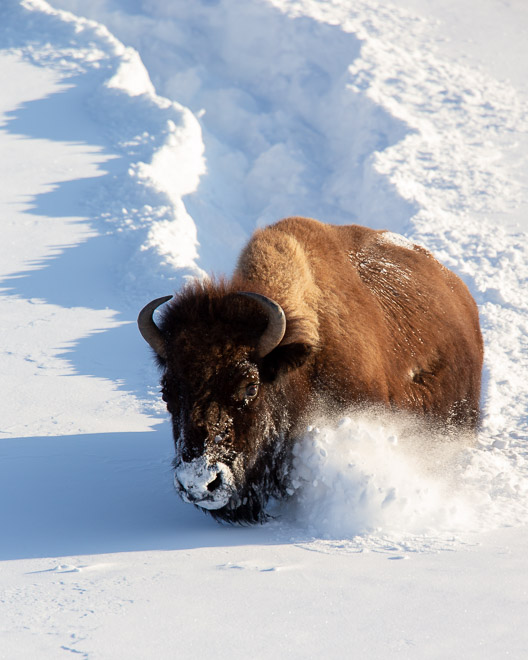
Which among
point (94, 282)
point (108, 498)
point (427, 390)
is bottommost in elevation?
point (94, 282)

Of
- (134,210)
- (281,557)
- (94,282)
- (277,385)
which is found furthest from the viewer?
(134,210)

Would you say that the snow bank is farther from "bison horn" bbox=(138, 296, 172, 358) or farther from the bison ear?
"bison horn" bbox=(138, 296, 172, 358)

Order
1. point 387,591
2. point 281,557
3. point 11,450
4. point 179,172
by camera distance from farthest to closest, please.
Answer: point 179,172, point 11,450, point 281,557, point 387,591

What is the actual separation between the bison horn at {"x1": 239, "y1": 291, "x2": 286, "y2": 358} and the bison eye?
195 millimetres

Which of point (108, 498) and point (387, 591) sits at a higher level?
point (387, 591)

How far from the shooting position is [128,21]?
17.0 meters

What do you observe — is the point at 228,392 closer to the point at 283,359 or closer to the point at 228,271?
the point at 283,359

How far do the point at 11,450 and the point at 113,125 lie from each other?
8493 mm

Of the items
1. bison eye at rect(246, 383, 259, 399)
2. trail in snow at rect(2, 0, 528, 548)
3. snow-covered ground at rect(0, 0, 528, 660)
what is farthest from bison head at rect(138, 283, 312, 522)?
trail in snow at rect(2, 0, 528, 548)

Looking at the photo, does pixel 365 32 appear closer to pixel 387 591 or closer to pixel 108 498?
pixel 108 498

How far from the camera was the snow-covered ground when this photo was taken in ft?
9.68

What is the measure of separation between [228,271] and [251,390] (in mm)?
6962

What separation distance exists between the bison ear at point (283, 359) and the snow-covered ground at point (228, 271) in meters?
0.43

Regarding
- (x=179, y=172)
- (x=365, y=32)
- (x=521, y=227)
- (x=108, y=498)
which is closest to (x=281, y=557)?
(x=108, y=498)
